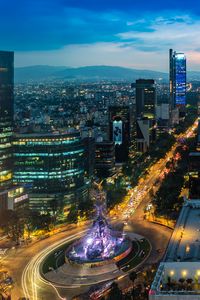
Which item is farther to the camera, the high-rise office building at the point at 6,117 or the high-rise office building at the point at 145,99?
the high-rise office building at the point at 145,99

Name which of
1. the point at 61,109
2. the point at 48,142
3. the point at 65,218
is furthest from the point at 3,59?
the point at 61,109

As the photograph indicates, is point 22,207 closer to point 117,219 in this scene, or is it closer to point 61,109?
point 117,219

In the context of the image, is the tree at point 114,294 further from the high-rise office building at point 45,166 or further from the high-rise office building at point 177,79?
the high-rise office building at point 177,79

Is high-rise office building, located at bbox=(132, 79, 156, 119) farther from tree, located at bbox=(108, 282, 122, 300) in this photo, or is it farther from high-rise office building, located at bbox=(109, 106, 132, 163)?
tree, located at bbox=(108, 282, 122, 300)

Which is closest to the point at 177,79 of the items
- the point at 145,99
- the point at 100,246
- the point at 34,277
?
the point at 145,99

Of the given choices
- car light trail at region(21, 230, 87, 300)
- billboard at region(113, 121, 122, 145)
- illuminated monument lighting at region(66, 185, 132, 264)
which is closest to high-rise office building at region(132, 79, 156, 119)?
billboard at region(113, 121, 122, 145)

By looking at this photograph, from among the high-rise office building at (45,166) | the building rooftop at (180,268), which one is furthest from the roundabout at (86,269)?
the high-rise office building at (45,166)
